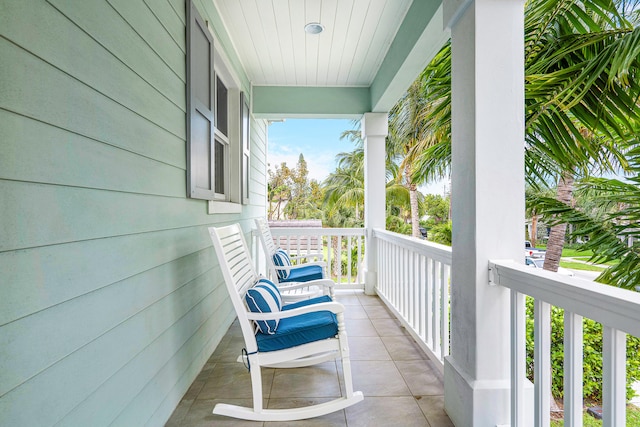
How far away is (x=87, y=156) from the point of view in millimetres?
1108

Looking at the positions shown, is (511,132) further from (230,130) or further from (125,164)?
(230,130)

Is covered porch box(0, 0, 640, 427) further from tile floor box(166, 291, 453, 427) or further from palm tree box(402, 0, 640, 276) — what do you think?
palm tree box(402, 0, 640, 276)

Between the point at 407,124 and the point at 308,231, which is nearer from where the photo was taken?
the point at 308,231

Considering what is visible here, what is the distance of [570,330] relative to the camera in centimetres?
112

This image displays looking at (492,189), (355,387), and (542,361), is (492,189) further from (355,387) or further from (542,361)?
(355,387)

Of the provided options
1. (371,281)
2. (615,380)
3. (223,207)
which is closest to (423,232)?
(371,281)

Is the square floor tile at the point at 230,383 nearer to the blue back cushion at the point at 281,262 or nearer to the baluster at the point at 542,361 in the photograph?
the blue back cushion at the point at 281,262

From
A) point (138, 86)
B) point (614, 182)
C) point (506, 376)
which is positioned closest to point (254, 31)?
point (138, 86)

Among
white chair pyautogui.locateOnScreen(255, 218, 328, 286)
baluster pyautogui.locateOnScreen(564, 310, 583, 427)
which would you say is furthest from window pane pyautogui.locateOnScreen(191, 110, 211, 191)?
baluster pyautogui.locateOnScreen(564, 310, 583, 427)

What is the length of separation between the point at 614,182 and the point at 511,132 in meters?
1.05

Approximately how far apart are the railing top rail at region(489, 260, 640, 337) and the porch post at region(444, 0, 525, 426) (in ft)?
0.38

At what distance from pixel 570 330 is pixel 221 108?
321cm

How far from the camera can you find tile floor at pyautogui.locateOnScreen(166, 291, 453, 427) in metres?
1.78

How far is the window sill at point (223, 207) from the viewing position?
256cm
